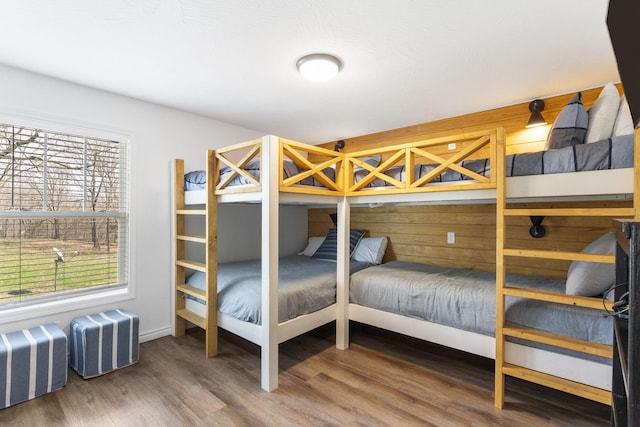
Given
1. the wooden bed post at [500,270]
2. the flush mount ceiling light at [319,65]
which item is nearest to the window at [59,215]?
the flush mount ceiling light at [319,65]

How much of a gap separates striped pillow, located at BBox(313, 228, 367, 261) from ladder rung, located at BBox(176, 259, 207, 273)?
4.90 feet

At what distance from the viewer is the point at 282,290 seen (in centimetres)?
230

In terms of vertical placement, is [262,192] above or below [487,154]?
below

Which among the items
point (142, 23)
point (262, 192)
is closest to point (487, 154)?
point (262, 192)

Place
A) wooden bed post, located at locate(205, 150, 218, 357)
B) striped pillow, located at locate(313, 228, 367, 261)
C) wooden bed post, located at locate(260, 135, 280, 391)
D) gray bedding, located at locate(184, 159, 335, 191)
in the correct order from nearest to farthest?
1. wooden bed post, located at locate(260, 135, 280, 391)
2. gray bedding, located at locate(184, 159, 335, 191)
3. wooden bed post, located at locate(205, 150, 218, 357)
4. striped pillow, located at locate(313, 228, 367, 261)

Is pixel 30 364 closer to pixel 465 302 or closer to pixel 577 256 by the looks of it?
pixel 465 302

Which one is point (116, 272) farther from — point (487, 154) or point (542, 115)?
point (542, 115)

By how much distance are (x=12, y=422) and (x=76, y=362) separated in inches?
21.1

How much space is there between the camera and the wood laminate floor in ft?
5.82

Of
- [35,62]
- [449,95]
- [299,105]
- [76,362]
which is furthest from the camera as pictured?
[299,105]

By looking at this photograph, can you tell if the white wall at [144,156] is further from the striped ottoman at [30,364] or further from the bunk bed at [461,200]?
the bunk bed at [461,200]

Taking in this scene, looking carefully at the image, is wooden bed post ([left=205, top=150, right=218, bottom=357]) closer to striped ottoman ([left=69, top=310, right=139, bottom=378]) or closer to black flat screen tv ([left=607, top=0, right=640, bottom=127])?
striped ottoman ([left=69, top=310, right=139, bottom=378])

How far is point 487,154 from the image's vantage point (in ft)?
9.91

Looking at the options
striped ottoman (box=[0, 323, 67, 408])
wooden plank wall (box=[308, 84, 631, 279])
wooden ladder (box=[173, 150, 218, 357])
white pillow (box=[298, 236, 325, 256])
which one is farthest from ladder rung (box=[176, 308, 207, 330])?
wooden plank wall (box=[308, 84, 631, 279])
